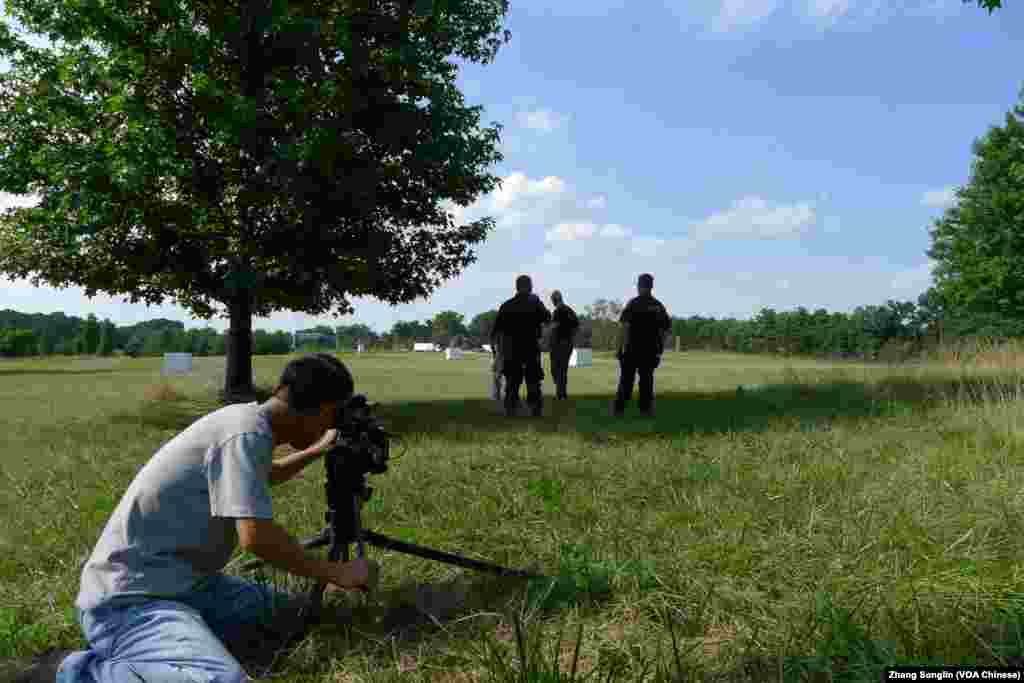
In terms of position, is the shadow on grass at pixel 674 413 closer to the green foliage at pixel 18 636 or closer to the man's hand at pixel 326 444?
the green foliage at pixel 18 636

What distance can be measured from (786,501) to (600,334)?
2568 inches

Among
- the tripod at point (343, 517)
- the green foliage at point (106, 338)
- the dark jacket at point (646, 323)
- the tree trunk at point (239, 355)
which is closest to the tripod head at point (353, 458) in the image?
the tripod at point (343, 517)

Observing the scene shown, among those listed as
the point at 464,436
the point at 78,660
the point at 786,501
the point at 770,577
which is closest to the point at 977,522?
the point at 786,501

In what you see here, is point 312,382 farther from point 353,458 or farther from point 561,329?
point 561,329

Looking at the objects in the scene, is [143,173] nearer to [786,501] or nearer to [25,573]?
[25,573]

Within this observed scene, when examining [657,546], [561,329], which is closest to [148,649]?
[657,546]

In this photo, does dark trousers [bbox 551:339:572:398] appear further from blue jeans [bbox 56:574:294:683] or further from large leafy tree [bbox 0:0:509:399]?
blue jeans [bbox 56:574:294:683]

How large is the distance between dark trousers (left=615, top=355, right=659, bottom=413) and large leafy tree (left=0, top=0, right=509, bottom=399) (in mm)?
5361

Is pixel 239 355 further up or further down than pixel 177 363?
further up

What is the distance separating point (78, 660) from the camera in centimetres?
270

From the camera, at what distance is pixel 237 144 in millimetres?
11617

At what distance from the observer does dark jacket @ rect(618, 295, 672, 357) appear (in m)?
10.3

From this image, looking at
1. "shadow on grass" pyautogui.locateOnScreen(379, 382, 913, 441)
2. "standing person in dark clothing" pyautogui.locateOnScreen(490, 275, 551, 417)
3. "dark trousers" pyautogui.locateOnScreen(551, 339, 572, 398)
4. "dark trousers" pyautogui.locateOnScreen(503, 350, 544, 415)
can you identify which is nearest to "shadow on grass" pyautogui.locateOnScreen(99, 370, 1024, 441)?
"shadow on grass" pyautogui.locateOnScreen(379, 382, 913, 441)

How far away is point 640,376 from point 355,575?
8.05m
